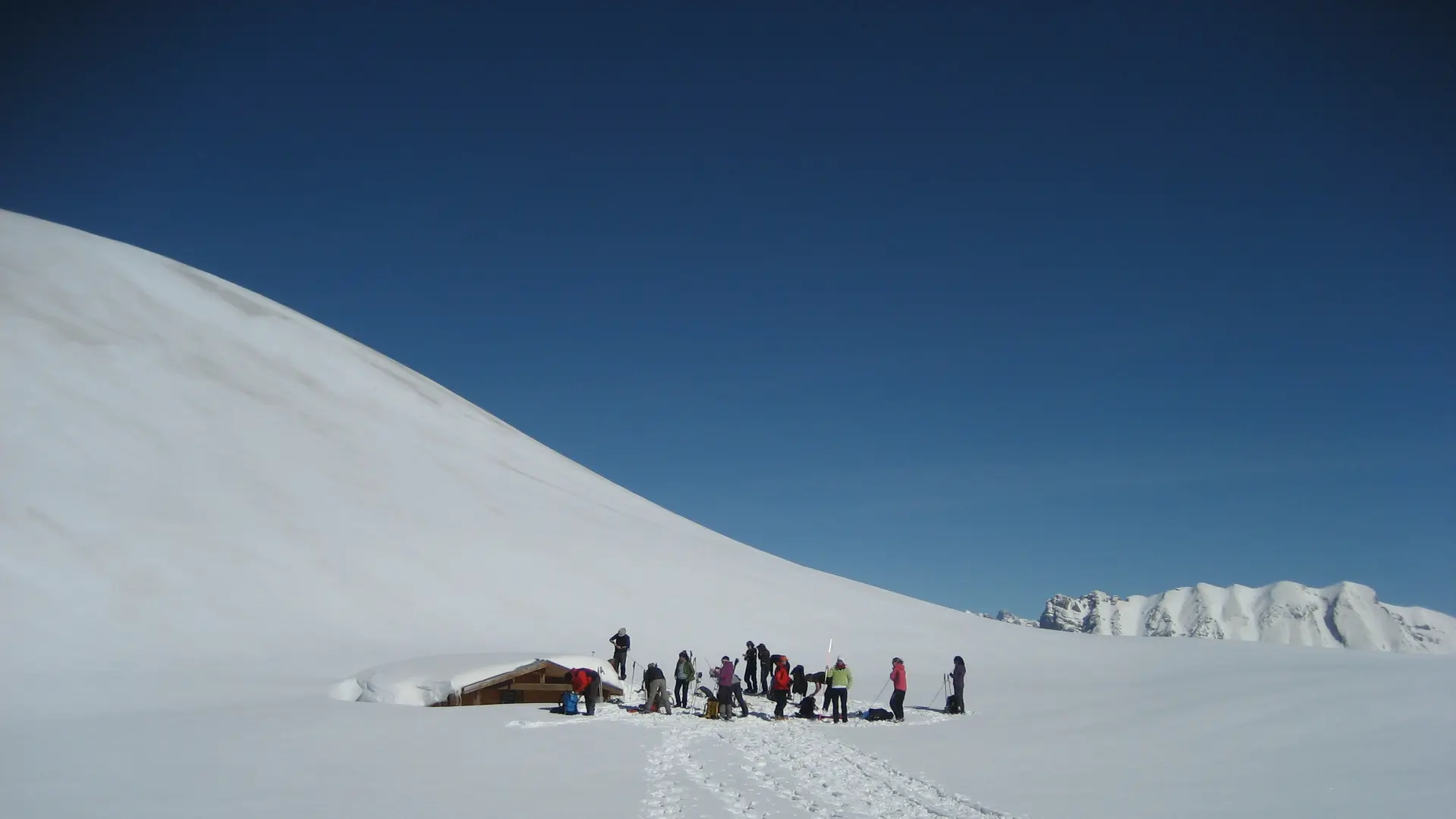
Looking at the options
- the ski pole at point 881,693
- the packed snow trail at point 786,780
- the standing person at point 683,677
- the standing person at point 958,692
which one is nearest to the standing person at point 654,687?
the standing person at point 683,677

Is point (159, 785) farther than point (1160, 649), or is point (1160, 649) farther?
point (1160, 649)

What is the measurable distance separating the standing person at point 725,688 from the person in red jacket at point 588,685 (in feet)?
7.64

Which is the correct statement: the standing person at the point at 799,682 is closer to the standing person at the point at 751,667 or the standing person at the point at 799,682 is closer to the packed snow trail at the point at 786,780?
the standing person at the point at 751,667

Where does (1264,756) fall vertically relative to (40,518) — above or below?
below

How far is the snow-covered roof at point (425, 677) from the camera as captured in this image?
16.5 m

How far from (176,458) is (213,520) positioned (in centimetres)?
325

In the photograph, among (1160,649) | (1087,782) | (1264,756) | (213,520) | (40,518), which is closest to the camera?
(1087,782)

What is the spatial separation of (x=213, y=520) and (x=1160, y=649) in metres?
29.0

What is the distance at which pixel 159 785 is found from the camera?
9492 millimetres

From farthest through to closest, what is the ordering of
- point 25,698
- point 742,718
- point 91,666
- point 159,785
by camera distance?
1. point 742,718
2. point 91,666
3. point 25,698
4. point 159,785

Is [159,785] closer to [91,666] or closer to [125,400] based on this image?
[91,666]

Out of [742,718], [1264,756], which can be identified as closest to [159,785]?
[742,718]

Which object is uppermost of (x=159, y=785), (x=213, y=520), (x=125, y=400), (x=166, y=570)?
(x=125, y=400)

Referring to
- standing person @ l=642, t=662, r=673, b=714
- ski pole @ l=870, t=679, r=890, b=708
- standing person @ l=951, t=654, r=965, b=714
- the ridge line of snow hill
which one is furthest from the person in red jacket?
standing person @ l=951, t=654, r=965, b=714
